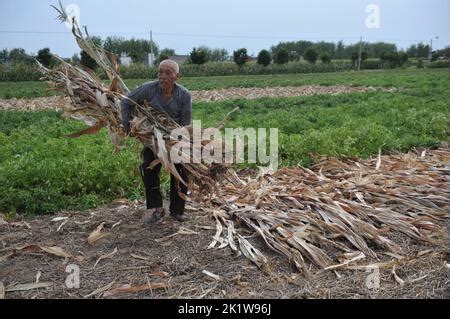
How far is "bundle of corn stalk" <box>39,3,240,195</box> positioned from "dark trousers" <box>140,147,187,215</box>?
184mm

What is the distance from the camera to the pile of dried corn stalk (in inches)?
147

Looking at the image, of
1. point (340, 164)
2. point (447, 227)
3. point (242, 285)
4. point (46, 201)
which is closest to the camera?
point (242, 285)

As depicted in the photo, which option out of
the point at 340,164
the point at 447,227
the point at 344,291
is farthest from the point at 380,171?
the point at 344,291

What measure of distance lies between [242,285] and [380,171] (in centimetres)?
320

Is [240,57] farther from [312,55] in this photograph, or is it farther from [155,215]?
[155,215]

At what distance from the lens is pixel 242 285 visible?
3.21 m

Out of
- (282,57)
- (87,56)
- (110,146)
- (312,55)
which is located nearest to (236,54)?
(282,57)

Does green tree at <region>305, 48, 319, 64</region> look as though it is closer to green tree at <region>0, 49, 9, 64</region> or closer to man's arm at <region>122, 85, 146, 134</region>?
green tree at <region>0, 49, 9, 64</region>

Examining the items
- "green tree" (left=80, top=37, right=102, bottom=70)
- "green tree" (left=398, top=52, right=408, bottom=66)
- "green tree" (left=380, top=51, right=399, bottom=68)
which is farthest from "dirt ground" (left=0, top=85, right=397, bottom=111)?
"green tree" (left=398, top=52, right=408, bottom=66)

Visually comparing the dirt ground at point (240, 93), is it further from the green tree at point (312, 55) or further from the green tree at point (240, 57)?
the green tree at point (312, 55)

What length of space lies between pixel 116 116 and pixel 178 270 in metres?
1.63

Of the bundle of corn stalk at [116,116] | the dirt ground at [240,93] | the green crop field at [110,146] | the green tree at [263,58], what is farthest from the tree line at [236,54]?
the bundle of corn stalk at [116,116]

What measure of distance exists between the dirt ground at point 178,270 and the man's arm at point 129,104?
1.04 meters
